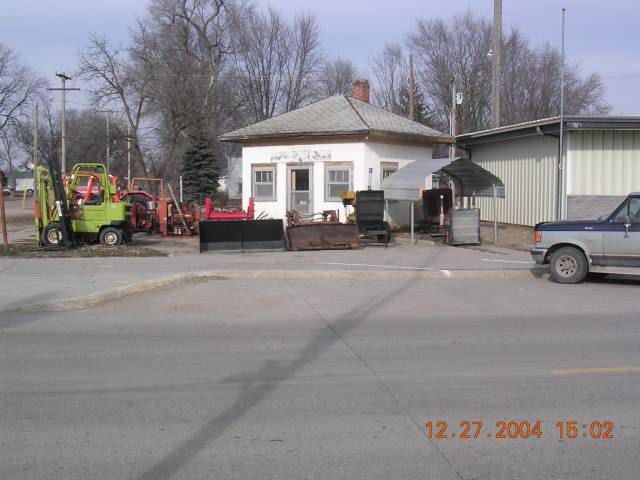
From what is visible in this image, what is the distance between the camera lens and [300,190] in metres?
24.3

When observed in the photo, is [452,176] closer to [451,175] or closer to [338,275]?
[451,175]

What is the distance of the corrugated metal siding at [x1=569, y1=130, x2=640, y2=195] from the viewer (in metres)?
21.0

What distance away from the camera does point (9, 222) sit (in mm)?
35875

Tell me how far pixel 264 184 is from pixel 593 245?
13315 mm

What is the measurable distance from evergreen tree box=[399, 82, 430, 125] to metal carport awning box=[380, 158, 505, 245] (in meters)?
28.1

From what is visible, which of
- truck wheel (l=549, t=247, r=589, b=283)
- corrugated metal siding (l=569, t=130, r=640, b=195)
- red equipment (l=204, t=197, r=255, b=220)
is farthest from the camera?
red equipment (l=204, t=197, r=255, b=220)

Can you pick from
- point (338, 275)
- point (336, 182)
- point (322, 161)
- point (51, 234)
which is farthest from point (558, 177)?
point (51, 234)

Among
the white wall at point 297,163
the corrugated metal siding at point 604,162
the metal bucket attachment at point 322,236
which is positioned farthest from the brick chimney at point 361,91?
the metal bucket attachment at point 322,236

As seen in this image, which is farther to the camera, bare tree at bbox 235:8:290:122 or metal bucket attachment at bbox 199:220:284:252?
bare tree at bbox 235:8:290:122

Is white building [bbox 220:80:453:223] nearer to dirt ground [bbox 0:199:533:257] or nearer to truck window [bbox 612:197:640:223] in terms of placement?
dirt ground [bbox 0:199:533:257]

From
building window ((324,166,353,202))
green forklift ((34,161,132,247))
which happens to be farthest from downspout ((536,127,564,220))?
green forklift ((34,161,132,247))

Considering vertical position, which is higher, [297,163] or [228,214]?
[297,163]

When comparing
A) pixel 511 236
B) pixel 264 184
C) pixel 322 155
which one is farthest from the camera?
pixel 264 184

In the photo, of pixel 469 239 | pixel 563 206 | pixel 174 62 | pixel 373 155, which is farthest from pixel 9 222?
pixel 563 206
